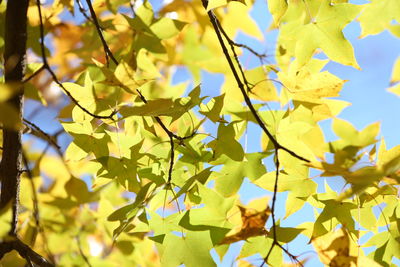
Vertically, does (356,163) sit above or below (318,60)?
below

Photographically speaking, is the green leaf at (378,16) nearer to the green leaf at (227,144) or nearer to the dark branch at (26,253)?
the green leaf at (227,144)

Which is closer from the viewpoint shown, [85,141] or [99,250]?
[85,141]

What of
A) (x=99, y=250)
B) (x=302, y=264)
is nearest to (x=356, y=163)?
(x=302, y=264)

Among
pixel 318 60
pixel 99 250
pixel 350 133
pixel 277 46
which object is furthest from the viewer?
pixel 99 250

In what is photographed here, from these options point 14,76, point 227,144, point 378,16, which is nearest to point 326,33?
point 378,16

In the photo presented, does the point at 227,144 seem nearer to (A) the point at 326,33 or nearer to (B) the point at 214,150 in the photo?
(B) the point at 214,150

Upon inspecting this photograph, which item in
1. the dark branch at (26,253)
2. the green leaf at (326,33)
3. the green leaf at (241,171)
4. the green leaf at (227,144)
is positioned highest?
the green leaf at (326,33)

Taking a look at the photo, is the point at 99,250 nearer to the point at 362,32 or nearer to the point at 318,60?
the point at 318,60

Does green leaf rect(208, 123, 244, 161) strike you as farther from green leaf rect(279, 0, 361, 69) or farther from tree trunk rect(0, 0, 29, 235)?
tree trunk rect(0, 0, 29, 235)

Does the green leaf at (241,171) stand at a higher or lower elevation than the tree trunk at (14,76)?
lower

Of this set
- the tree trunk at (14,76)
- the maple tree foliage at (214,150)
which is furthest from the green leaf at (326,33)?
the tree trunk at (14,76)

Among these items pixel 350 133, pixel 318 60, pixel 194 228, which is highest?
pixel 318 60

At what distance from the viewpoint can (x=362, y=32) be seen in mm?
773

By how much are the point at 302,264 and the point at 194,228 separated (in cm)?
16
